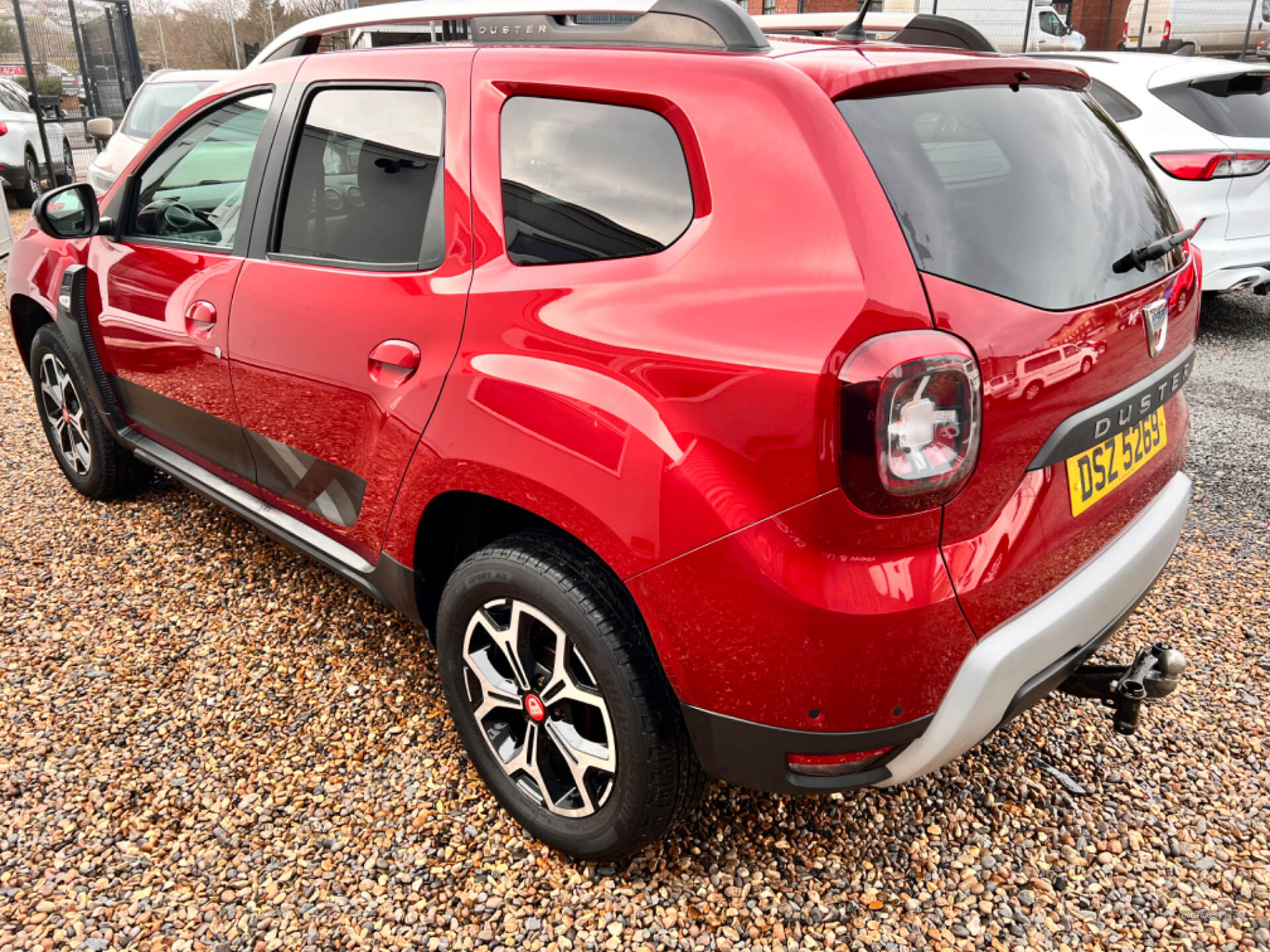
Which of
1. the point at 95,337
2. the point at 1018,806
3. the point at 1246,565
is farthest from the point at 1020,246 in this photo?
the point at 95,337

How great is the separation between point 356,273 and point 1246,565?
127 inches

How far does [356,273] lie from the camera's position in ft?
7.30

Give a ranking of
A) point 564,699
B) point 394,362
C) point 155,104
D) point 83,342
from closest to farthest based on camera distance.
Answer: point 564,699 < point 394,362 < point 83,342 < point 155,104

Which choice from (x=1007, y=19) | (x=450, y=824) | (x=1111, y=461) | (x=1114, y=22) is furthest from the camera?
(x=1114, y=22)

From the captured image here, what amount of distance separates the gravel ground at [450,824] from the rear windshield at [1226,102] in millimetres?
3652

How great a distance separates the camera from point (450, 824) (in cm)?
221

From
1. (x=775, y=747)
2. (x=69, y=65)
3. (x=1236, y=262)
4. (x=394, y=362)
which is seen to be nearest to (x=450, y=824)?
(x=775, y=747)

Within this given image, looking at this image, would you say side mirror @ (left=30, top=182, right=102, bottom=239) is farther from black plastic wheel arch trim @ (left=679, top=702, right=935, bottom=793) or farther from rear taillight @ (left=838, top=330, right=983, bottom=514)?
rear taillight @ (left=838, top=330, right=983, bottom=514)

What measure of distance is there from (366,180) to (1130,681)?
2136mm

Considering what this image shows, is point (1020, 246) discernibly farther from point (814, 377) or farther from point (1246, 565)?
point (1246, 565)

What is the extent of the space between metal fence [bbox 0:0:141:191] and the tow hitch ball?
14.2m

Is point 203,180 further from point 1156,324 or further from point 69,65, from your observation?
point 69,65

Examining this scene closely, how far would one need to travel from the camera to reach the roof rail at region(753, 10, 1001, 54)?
7.20ft

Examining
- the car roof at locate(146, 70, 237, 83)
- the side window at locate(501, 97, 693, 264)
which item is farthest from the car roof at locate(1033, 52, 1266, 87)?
the car roof at locate(146, 70, 237, 83)
